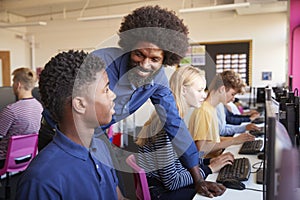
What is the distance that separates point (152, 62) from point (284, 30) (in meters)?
5.40

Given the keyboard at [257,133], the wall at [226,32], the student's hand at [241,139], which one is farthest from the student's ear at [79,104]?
the wall at [226,32]

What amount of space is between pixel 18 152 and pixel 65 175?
1.87m

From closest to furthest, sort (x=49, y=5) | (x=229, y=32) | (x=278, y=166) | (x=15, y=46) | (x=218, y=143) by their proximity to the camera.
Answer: (x=278, y=166) < (x=218, y=143) < (x=229, y=32) < (x=49, y=5) < (x=15, y=46)

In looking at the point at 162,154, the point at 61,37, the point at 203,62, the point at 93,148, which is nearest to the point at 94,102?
the point at 93,148

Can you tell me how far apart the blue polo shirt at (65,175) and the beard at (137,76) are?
44cm

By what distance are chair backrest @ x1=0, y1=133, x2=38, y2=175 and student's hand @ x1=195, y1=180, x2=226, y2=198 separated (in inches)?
64.4

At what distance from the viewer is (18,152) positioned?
2502 millimetres

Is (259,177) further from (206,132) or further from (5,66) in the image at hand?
(5,66)

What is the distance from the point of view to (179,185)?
146cm

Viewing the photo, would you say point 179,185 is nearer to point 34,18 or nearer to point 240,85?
point 240,85

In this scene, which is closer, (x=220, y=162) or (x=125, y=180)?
(x=220, y=162)

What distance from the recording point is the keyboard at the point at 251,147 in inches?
78.9

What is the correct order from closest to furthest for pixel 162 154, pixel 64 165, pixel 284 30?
pixel 64 165 < pixel 162 154 < pixel 284 30

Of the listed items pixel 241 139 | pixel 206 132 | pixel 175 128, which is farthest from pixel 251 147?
pixel 175 128
